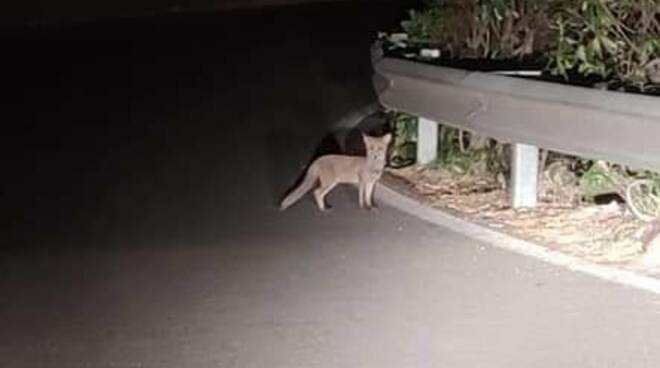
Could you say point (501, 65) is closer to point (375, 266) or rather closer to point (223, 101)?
point (375, 266)

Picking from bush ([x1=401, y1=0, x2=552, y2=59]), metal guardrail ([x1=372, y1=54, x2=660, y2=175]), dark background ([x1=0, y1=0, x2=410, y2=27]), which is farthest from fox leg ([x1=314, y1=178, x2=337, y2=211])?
dark background ([x1=0, y1=0, x2=410, y2=27])

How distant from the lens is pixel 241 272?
8.95 metres

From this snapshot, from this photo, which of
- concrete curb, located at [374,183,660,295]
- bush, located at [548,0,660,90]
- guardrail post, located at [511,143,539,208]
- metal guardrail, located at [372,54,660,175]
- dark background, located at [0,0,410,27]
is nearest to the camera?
concrete curb, located at [374,183,660,295]

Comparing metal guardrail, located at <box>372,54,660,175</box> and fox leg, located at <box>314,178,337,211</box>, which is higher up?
metal guardrail, located at <box>372,54,660,175</box>

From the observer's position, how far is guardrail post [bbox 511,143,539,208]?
9773mm

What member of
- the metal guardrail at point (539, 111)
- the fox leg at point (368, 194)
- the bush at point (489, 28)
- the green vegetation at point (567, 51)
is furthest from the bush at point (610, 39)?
the fox leg at point (368, 194)

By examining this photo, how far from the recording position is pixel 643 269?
838 centimetres

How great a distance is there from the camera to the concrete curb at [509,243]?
8.20 metres

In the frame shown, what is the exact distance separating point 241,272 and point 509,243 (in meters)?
1.53

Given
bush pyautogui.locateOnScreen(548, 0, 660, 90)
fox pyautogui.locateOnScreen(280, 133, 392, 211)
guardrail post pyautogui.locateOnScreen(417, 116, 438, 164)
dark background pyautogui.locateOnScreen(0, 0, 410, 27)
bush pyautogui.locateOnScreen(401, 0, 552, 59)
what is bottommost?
dark background pyautogui.locateOnScreen(0, 0, 410, 27)

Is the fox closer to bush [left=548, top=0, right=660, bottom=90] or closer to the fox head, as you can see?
the fox head

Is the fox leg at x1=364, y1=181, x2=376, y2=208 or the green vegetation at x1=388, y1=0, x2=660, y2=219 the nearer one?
the green vegetation at x1=388, y1=0, x2=660, y2=219

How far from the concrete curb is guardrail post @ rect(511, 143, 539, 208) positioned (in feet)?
1.17

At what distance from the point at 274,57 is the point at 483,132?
1262 centimetres
